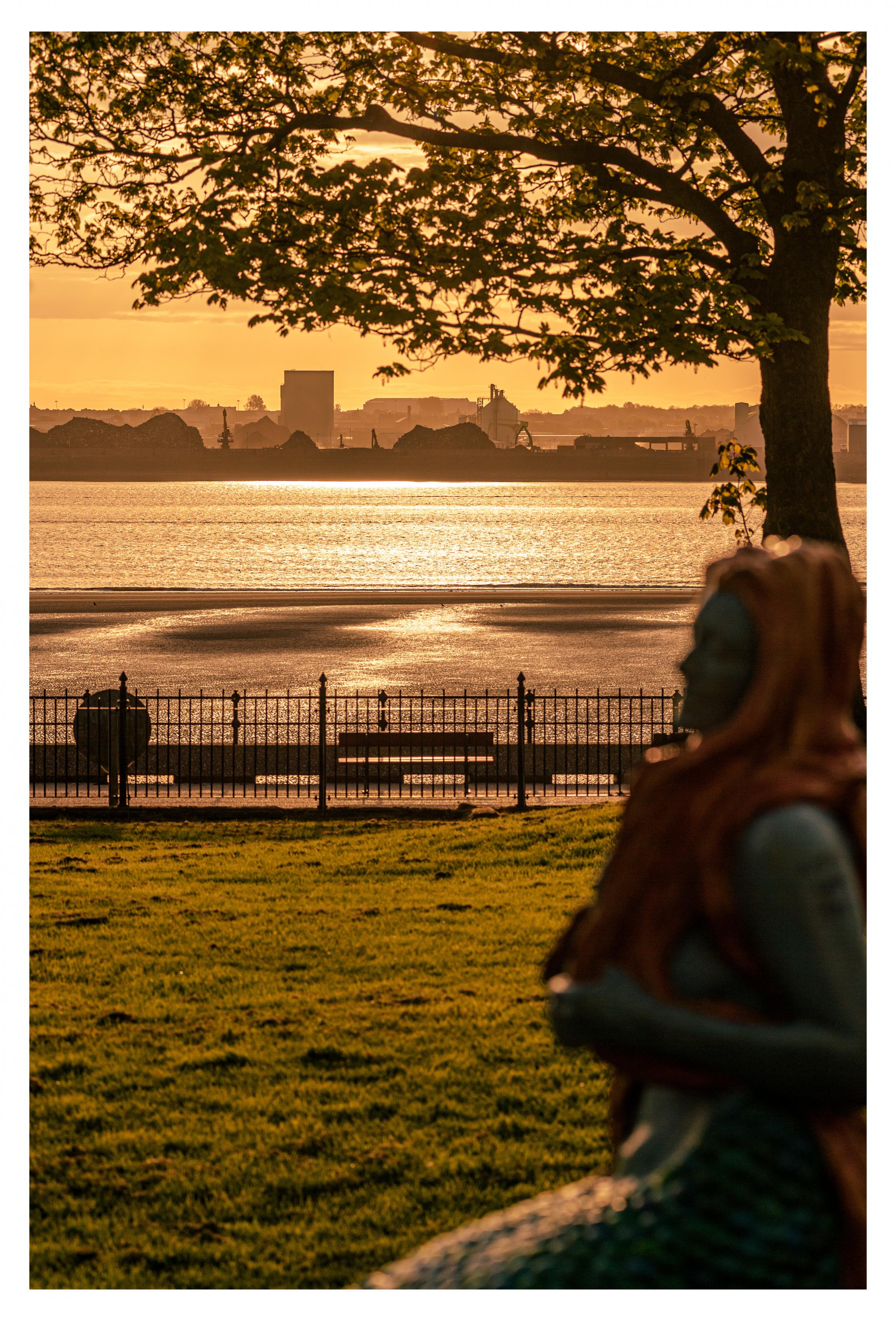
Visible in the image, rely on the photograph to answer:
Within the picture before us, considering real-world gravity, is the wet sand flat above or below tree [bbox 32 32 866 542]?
below

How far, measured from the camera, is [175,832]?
15.3 meters

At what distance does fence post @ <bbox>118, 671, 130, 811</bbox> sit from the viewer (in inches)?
661

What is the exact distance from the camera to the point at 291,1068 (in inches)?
297

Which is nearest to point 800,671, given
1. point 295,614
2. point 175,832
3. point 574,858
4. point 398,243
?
point 398,243

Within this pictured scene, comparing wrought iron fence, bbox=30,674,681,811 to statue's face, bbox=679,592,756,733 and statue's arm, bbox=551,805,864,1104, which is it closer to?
statue's face, bbox=679,592,756,733

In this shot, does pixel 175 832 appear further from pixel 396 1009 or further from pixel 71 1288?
pixel 71 1288

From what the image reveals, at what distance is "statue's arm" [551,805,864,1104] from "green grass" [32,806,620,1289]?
3.35 metres

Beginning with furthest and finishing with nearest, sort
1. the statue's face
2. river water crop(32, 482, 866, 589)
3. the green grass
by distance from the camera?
1. river water crop(32, 482, 866, 589)
2. the green grass
3. the statue's face

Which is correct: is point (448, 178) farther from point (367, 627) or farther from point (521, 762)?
point (367, 627)

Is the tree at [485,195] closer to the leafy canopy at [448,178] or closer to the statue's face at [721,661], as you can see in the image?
the leafy canopy at [448,178]

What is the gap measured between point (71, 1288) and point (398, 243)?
25.9ft

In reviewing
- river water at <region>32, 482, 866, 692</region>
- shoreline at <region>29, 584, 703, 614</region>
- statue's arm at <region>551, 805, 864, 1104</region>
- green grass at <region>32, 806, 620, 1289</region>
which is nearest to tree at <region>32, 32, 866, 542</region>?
green grass at <region>32, 806, 620, 1289</region>

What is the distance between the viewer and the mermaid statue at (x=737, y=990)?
2.48m

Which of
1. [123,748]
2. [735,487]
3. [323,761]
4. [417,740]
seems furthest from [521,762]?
[123,748]
